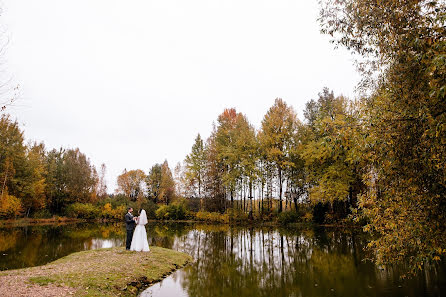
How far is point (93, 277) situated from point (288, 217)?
30.7 metres

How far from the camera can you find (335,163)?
3272cm

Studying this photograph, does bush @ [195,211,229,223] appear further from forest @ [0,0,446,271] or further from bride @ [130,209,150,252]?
bride @ [130,209,150,252]

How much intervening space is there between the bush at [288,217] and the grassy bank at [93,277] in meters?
25.3

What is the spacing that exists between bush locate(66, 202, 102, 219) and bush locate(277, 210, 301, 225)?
35612mm

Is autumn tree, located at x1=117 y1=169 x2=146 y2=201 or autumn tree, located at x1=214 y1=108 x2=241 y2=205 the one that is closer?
autumn tree, located at x1=214 y1=108 x2=241 y2=205

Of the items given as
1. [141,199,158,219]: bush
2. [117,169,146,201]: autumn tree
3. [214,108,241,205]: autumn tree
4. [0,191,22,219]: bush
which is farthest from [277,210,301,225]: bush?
[117,169,146,201]: autumn tree

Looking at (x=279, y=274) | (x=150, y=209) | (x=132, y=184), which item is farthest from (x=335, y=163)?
(x=132, y=184)

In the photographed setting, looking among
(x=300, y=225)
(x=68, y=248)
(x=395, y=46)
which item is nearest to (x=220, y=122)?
(x=300, y=225)

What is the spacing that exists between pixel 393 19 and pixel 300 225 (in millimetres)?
32291

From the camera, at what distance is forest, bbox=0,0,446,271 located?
17.1 ft

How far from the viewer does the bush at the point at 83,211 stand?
5088 cm

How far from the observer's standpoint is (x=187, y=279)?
10938 mm

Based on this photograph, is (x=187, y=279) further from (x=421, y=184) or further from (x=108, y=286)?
(x=421, y=184)

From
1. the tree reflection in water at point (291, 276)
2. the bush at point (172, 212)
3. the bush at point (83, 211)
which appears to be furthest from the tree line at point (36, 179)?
the tree reflection in water at point (291, 276)
